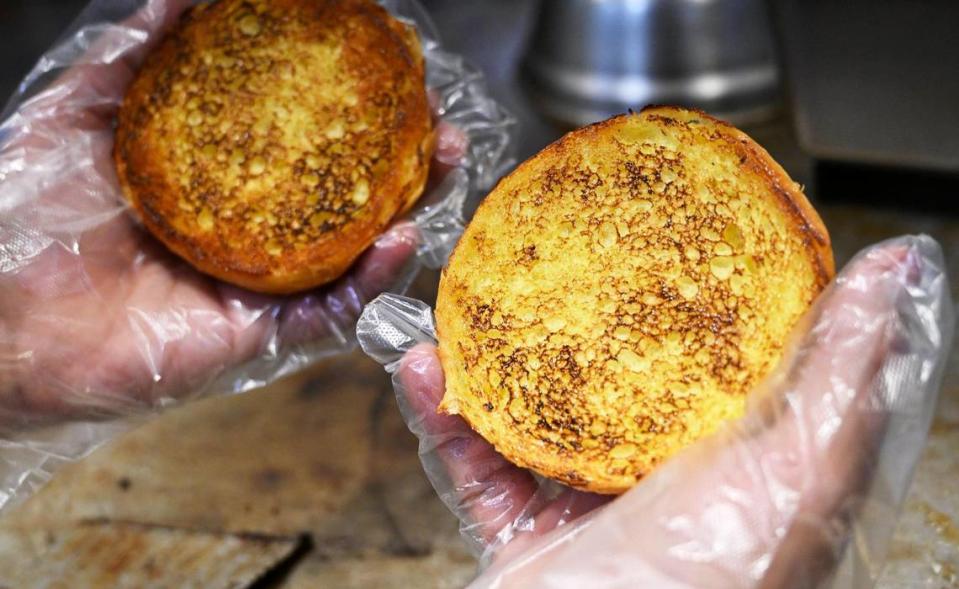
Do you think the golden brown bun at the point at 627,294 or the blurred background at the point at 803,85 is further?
the blurred background at the point at 803,85

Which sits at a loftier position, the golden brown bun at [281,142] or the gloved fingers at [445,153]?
the golden brown bun at [281,142]

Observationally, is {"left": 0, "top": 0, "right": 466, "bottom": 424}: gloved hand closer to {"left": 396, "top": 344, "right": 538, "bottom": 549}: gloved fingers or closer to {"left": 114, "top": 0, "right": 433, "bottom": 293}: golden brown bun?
{"left": 114, "top": 0, "right": 433, "bottom": 293}: golden brown bun

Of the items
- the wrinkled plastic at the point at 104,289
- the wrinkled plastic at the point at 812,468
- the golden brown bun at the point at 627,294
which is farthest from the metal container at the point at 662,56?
the wrinkled plastic at the point at 812,468

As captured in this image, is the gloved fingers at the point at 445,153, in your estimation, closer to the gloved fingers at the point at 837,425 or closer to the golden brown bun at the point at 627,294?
the golden brown bun at the point at 627,294

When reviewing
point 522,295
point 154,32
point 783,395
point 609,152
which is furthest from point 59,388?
point 783,395

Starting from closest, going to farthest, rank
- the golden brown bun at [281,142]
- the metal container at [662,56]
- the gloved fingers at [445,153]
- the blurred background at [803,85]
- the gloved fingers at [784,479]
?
the gloved fingers at [784,479] < the golden brown bun at [281,142] < the gloved fingers at [445,153] < the blurred background at [803,85] < the metal container at [662,56]

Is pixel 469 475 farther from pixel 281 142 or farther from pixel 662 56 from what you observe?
pixel 662 56
